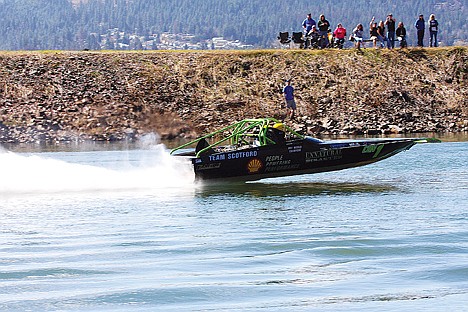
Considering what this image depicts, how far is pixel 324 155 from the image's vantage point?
20.0 metres

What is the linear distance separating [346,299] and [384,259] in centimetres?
196

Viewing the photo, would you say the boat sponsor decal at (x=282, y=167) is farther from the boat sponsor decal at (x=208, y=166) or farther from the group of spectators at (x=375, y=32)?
the group of spectators at (x=375, y=32)

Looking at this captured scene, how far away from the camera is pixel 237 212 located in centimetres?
1598

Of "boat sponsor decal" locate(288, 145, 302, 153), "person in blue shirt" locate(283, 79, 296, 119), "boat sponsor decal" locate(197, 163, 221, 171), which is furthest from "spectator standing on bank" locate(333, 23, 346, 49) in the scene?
"boat sponsor decal" locate(197, 163, 221, 171)

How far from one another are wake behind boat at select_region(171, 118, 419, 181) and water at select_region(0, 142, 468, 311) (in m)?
0.33

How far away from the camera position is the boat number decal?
66.5 ft

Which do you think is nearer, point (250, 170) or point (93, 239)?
point (93, 239)

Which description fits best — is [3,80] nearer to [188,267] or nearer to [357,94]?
[357,94]

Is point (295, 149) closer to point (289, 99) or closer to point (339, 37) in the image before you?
point (289, 99)

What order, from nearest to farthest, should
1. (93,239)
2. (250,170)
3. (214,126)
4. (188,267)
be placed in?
(188,267) < (93,239) < (250,170) < (214,126)

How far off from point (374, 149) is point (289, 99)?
702 inches

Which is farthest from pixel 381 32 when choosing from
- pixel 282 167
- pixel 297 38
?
pixel 282 167

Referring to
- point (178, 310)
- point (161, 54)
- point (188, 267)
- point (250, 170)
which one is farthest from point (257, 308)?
point (161, 54)

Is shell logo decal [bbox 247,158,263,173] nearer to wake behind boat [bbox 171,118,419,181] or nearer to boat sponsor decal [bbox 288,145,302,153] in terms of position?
wake behind boat [bbox 171,118,419,181]
